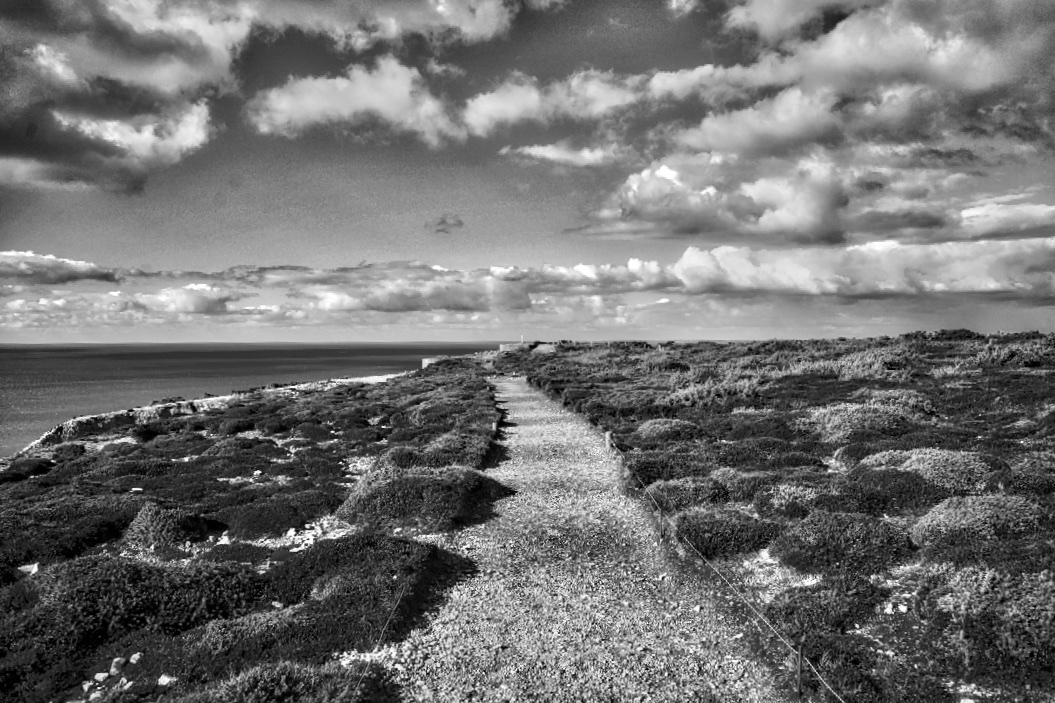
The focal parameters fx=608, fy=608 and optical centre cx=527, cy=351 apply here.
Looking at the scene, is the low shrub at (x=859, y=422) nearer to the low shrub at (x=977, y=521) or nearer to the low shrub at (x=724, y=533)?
the low shrub at (x=977, y=521)

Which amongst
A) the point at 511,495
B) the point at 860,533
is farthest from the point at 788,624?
the point at 511,495

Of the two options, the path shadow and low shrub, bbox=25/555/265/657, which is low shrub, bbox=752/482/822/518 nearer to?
the path shadow

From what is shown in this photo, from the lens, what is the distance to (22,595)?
1346cm

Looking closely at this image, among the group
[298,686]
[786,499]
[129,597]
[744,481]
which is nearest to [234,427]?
[129,597]

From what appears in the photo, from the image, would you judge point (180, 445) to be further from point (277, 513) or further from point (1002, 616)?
point (1002, 616)

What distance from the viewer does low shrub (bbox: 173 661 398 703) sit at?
30.2ft

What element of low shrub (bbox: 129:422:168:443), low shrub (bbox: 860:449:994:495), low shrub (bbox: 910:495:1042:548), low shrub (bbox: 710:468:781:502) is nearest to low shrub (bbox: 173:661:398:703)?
low shrub (bbox: 910:495:1042:548)

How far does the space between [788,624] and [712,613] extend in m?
1.64

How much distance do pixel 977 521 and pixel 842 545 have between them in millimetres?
3056

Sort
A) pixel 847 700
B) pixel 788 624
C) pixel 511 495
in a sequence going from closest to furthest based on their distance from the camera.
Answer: pixel 847 700, pixel 788 624, pixel 511 495

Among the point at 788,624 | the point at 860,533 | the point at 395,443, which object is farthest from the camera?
the point at 395,443

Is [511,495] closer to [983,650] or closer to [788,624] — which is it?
[788,624]

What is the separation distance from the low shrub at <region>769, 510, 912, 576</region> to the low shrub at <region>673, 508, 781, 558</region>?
0.47 m

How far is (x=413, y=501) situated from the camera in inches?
777
